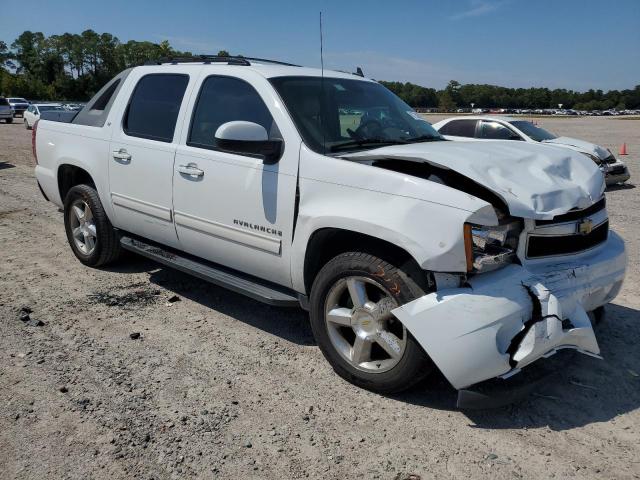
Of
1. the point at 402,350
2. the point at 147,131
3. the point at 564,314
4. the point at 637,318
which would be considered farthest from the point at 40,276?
the point at 637,318

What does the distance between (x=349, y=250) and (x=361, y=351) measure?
620 mm

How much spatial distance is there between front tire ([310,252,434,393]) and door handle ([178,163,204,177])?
4.32 feet

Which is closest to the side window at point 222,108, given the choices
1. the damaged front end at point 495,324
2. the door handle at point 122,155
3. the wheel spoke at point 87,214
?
the door handle at point 122,155

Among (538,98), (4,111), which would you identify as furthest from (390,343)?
(538,98)

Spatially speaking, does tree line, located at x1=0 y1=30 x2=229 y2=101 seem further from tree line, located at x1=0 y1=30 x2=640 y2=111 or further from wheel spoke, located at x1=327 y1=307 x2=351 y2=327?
wheel spoke, located at x1=327 y1=307 x2=351 y2=327

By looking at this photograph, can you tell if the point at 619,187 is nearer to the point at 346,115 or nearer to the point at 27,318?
the point at 346,115

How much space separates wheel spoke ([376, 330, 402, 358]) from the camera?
3105 mm

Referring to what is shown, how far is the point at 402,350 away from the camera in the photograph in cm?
307

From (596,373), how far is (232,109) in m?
3.08

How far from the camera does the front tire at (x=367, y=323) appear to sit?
3.01 meters

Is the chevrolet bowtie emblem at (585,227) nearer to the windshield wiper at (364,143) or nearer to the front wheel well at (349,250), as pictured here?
the front wheel well at (349,250)

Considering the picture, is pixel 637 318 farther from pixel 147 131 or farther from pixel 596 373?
pixel 147 131

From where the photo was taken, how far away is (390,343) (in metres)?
3.13

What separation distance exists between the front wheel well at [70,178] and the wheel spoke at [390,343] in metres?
3.74
